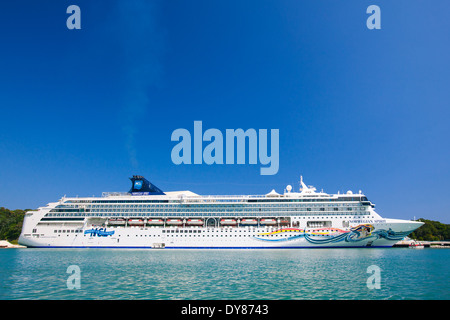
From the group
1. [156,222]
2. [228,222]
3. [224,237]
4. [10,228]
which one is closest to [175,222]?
[156,222]

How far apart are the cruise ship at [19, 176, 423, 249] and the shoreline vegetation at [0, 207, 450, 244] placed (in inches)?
1472

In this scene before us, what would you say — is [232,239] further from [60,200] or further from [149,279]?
[60,200]

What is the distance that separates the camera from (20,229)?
252ft

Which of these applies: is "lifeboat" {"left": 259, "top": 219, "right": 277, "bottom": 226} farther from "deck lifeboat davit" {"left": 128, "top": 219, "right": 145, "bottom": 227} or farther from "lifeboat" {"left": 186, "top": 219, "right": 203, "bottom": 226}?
"deck lifeboat davit" {"left": 128, "top": 219, "right": 145, "bottom": 227}

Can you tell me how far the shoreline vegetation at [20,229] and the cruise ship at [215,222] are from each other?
3739cm

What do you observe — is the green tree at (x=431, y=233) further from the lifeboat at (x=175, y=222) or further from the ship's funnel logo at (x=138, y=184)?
the ship's funnel logo at (x=138, y=184)

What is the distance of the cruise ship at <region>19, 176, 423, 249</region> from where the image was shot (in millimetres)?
42469

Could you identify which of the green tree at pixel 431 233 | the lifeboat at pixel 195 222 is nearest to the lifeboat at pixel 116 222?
the lifeboat at pixel 195 222

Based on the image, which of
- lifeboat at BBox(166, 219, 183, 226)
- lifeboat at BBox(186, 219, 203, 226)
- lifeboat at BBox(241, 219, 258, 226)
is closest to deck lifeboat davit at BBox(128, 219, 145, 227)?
lifeboat at BBox(166, 219, 183, 226)

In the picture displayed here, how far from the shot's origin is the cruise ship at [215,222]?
42.5m

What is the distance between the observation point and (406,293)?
12.8 metres

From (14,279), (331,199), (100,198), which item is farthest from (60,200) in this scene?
(331,199)
